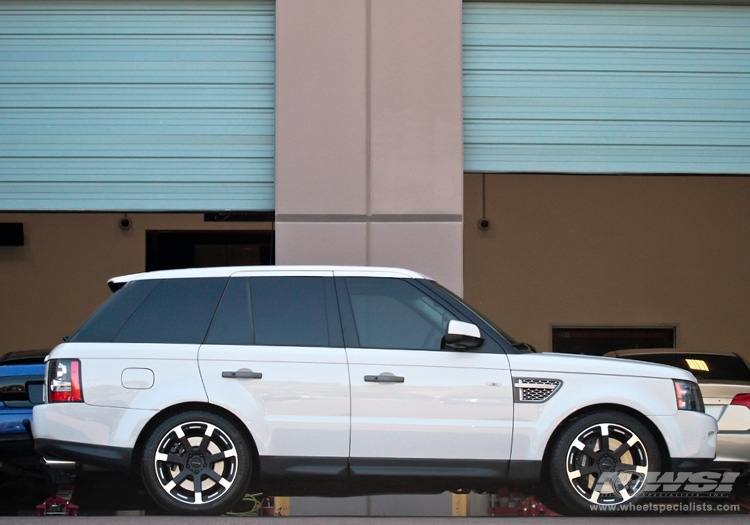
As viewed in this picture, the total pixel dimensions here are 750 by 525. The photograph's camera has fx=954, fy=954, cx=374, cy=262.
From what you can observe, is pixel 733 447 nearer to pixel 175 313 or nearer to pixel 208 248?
pixel 175 313

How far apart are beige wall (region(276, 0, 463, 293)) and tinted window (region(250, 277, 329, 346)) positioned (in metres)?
2.41

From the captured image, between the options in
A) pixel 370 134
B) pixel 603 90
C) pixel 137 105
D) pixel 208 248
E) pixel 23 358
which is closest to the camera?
pixel 23 358

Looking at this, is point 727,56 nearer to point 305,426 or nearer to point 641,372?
point 641,372

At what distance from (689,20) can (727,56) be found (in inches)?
21.4

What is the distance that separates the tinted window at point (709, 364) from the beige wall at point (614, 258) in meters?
7.46

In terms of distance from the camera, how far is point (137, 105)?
965 centimetres

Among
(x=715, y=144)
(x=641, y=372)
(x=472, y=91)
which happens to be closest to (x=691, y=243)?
(x=715, y=144)

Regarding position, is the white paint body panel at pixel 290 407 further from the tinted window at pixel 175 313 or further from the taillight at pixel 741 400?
the taillight at pixel 741 400

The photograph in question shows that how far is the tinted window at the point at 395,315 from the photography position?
660cm

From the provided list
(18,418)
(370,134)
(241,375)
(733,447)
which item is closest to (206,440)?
(241,375)

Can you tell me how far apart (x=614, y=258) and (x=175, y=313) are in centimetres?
1169

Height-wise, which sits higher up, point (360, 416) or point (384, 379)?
point (384, 379)

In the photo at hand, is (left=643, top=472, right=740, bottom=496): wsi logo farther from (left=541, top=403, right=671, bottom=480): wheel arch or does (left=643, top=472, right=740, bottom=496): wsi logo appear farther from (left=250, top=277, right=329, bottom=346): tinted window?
(left=250, top=277, right=329, bottom=346): tinted window

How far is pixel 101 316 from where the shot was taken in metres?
6.68
